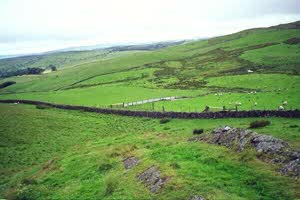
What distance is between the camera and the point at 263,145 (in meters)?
30.1

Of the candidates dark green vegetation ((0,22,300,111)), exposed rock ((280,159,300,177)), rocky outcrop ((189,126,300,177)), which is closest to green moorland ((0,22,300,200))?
dark green vegetation ((0,22,300,111))

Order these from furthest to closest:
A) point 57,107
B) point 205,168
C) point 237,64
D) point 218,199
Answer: point 237,64 < point 57,107 < point 205,168 < point 218,199

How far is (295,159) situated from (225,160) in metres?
6.01

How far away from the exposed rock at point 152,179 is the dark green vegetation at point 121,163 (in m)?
0.52

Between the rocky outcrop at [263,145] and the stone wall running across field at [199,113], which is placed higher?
the rocky outcrop at [263,145]

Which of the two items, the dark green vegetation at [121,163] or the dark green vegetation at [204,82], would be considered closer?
the dark green vegetation at [121,163]

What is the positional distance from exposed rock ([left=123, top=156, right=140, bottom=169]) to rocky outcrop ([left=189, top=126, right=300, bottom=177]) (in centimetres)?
811

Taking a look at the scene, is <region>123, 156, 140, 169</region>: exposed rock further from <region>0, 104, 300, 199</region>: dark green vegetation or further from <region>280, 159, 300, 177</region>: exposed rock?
<region>280, 159, 300, 177</region>: exposed rock

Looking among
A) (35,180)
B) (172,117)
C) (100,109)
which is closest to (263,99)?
(172,117)

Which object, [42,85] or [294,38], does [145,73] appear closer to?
[42,85]

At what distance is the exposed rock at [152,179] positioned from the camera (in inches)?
1101

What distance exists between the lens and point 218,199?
924 inches

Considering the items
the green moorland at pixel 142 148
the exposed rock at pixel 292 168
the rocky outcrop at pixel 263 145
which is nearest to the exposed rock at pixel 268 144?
the rocky outcrop at pixel 263 145

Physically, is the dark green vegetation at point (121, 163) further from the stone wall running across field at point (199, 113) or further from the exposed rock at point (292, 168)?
the stone wall running across field at point (199, 113)
